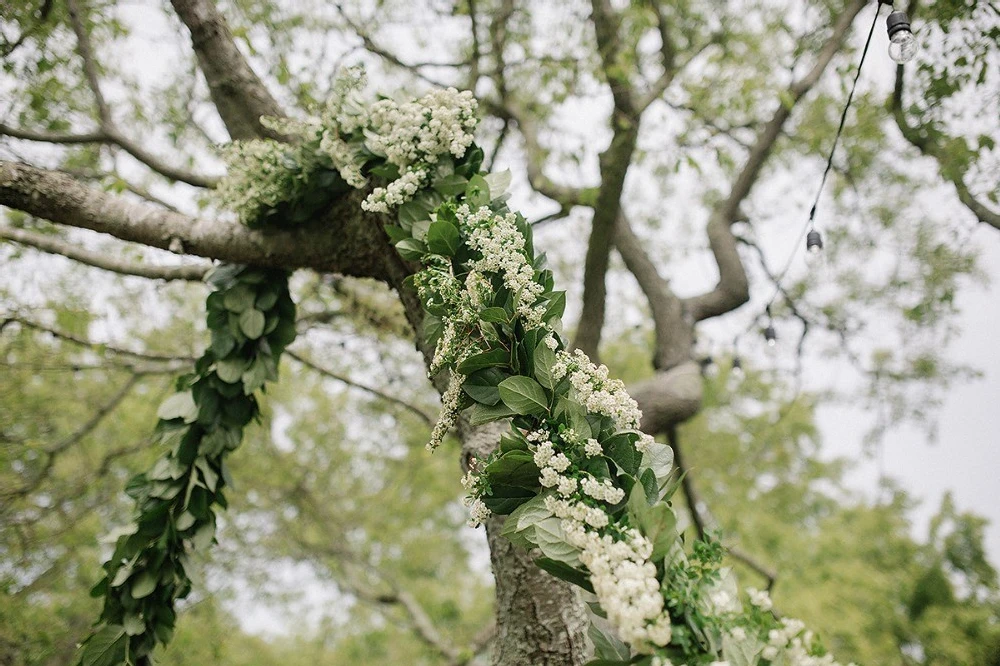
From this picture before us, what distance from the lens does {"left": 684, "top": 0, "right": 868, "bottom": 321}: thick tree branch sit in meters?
3.58

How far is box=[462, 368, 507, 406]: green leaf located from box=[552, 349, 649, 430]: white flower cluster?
0.16 m

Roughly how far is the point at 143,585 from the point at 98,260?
1.48 m

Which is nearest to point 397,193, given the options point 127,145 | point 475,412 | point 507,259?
point 507,259

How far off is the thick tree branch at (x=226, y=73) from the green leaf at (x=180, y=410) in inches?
44.5

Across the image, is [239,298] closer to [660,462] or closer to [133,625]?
[133,625]

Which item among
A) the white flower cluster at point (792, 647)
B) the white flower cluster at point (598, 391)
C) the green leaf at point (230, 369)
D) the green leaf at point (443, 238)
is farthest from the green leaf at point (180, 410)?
the white flower cluster at point (792, 647)

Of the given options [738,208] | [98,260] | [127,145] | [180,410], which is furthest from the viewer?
[738,208]

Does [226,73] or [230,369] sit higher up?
[226,73]

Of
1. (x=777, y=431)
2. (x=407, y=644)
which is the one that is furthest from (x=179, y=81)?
(x=407, y=644)

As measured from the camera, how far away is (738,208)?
422cm

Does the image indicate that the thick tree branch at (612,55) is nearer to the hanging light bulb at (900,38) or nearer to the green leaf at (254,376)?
the hanging light bulb at (900,38)

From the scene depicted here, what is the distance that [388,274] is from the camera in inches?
81.3

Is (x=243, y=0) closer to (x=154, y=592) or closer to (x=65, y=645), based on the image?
(x=154, y=592)

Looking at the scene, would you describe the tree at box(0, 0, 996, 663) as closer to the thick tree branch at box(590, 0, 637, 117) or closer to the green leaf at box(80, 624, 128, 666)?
the thick tree branch at box(590, 0, 637, 117)
